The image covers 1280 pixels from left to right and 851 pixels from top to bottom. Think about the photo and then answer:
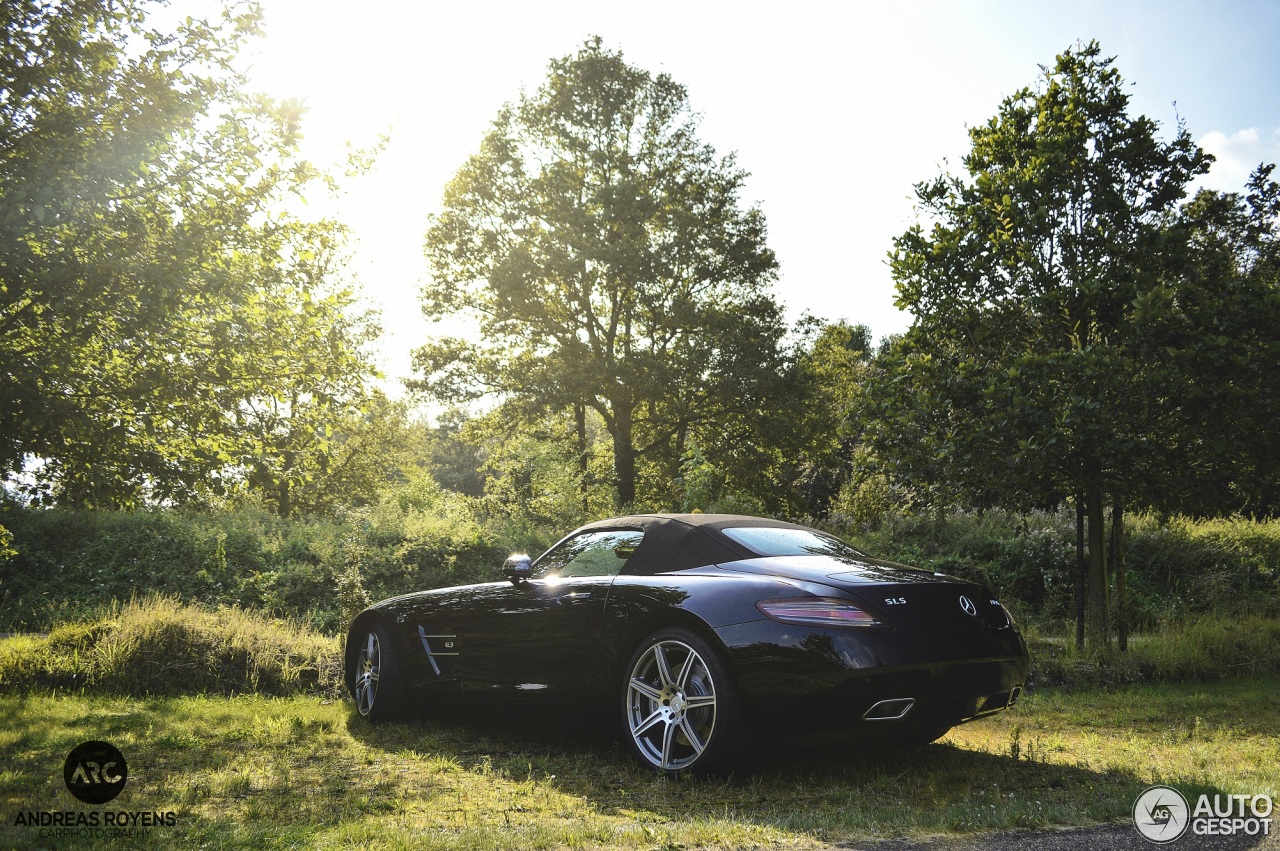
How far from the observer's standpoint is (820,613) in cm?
437

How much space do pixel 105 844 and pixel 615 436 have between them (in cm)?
2429

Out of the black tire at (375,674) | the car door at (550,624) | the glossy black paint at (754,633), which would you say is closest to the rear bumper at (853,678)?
the glossy black paint at (754,633)

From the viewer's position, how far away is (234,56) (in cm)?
857

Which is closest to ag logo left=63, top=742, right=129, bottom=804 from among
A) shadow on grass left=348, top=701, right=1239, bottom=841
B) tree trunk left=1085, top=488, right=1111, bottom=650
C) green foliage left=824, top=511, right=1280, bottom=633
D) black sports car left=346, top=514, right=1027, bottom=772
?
shadow on grass left=348, top=701, right=1239, bottom=841

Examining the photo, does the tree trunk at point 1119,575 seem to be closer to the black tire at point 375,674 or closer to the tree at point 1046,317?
the tree at point 1046,317

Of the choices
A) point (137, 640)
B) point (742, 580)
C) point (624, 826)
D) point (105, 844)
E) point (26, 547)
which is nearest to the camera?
point (105, 844)

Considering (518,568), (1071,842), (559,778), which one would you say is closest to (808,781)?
(559,778)

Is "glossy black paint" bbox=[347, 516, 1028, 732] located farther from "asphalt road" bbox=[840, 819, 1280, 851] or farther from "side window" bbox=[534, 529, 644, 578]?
"asphalt road" bbox=[840, 819, 1280, 851]

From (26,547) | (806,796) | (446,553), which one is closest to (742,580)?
(806,796)

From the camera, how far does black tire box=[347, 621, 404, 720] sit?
6.53 metres

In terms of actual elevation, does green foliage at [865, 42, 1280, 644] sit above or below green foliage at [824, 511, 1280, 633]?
above

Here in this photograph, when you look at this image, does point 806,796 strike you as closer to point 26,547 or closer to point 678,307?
point 26,547

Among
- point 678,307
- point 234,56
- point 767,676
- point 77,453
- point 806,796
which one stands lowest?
point 806,796

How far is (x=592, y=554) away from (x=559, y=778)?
4.38 feet
